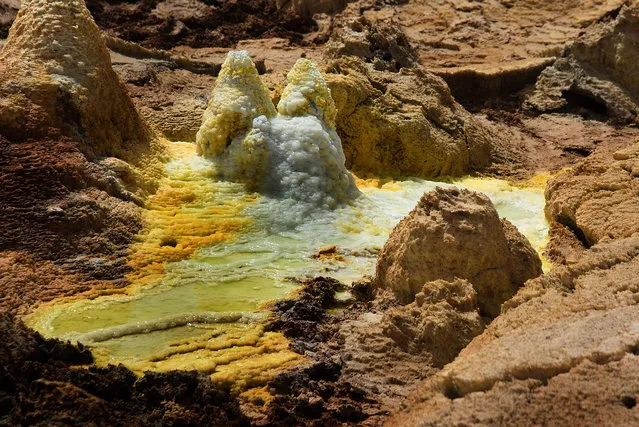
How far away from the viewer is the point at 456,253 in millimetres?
4410

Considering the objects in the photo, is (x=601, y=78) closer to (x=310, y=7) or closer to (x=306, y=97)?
(x=310, y=7)

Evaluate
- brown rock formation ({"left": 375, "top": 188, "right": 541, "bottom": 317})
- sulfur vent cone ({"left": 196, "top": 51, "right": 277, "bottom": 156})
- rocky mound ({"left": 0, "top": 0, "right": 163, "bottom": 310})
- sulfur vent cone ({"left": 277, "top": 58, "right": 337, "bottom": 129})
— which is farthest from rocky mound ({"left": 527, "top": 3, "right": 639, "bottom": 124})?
brown rock formation ({"left": 375, "top": 188, "right": 541, "bottom": 317})

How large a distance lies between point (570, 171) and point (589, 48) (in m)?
4.21

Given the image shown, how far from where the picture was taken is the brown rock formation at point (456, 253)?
173 inches

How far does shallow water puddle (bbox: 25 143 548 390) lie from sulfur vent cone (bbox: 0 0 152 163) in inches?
19.1

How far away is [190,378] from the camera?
3367 mm

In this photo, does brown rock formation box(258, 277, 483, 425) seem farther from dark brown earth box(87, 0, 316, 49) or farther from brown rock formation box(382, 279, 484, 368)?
dark brown earth box(87, 0, 316, 49)

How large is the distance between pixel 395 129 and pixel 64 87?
3220 mm

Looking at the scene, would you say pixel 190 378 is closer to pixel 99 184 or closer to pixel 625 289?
pixel 625 289

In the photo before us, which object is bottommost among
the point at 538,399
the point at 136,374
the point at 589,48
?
the point at 136,374

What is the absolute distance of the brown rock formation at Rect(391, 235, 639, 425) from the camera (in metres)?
2.37

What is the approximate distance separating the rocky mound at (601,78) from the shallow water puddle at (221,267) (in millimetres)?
2992

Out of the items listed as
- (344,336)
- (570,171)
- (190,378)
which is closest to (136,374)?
(190,378)

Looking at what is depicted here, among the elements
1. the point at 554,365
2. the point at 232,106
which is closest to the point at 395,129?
the point at 232,106
